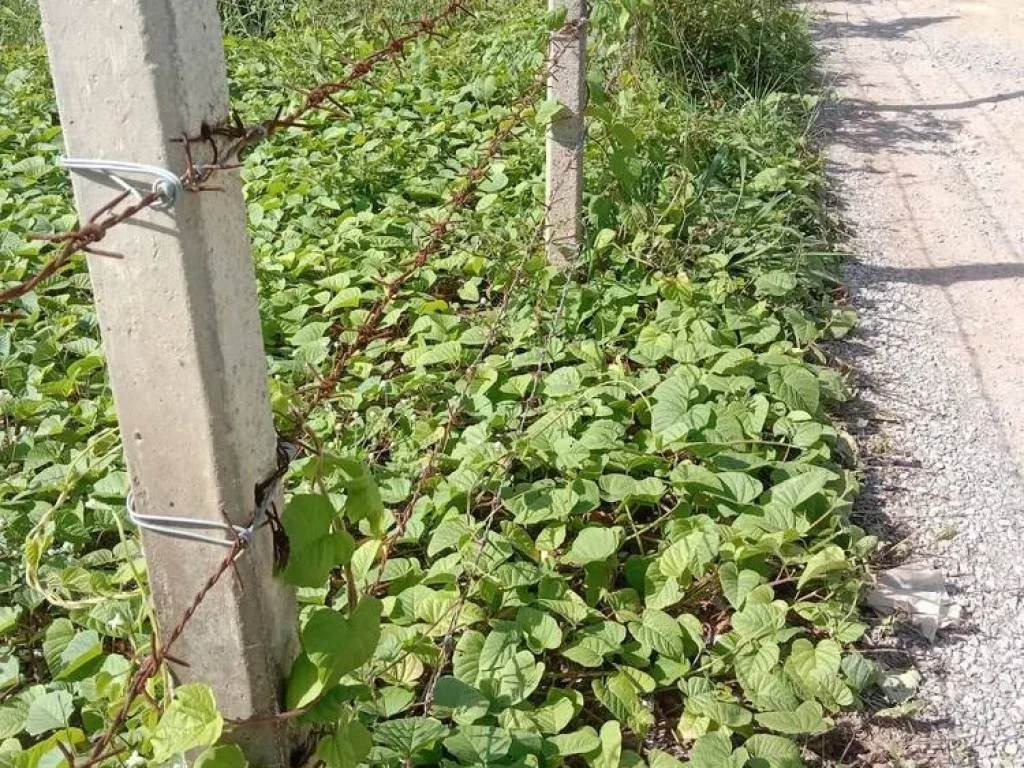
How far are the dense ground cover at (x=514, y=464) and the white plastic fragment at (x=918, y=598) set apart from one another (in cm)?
9

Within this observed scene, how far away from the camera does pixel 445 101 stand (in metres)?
4.98

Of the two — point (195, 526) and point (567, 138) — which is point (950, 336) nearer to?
point (567, 138)

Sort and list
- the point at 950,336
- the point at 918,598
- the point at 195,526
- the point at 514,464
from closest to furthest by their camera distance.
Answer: the point at 195,526 → the point at 918,598 → the point at 514,464 → the point at 950,336

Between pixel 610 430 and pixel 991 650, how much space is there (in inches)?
38.7

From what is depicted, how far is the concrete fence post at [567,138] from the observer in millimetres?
3244

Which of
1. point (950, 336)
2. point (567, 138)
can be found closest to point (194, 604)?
point (567, 138)

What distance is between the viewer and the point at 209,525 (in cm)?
130

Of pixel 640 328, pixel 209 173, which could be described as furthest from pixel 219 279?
pixel 640 328

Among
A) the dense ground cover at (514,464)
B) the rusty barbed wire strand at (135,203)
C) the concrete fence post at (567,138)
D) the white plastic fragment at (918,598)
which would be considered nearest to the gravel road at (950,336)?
the white plastic fragment at (918,598)

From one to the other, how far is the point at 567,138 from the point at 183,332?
2.40 meters

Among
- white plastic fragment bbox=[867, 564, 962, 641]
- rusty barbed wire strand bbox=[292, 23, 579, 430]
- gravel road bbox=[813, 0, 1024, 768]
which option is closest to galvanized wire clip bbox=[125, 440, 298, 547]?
rusty barbed wire strand bbox=[292, 23, 579, 430]

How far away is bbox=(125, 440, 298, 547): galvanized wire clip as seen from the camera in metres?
1.30

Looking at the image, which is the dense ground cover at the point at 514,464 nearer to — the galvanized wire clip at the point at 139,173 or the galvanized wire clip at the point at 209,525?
the galvanized wire clip at the point at 209,525

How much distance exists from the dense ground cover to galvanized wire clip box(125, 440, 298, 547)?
6 cm
